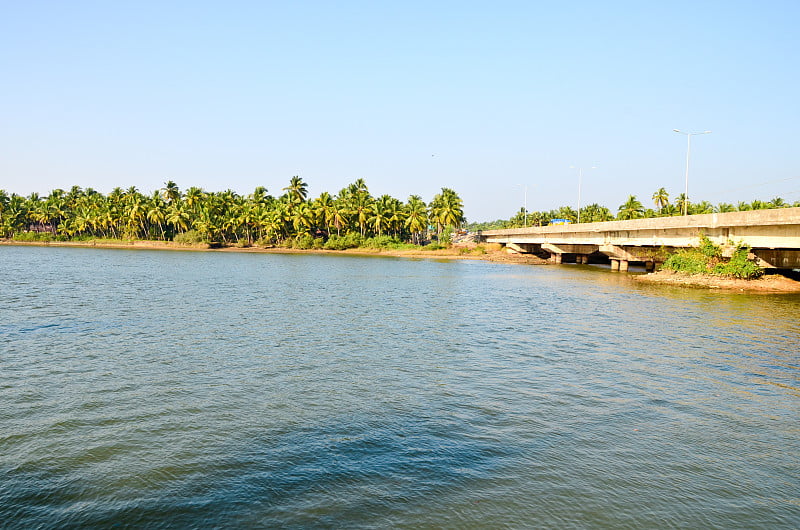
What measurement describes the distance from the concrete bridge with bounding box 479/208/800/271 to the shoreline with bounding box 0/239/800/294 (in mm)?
2282

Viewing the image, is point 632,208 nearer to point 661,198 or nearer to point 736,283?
point 661,198

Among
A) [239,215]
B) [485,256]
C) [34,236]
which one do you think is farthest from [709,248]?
[34,236]

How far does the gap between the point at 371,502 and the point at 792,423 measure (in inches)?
346

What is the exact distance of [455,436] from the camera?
9367 millimetres

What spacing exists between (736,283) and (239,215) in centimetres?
10511

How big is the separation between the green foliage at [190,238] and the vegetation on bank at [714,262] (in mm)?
102136

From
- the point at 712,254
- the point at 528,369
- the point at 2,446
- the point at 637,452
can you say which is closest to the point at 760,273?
the point at 712,254

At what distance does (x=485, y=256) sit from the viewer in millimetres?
96500

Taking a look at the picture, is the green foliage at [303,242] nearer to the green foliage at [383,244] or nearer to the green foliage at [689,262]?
the green foliage at [383,244]

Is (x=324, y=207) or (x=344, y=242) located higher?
(x=324, y=207)

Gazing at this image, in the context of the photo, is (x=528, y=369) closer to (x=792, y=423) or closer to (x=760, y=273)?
(x=792, y=423)

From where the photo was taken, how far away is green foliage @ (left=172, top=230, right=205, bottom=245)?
12062 centimetres

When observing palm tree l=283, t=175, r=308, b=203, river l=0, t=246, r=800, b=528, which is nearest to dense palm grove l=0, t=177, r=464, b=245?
palm tree l=283, t=175, r=308, b=203

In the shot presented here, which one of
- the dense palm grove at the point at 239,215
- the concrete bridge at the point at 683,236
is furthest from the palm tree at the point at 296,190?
the concrete bridge at the point at 683,236
